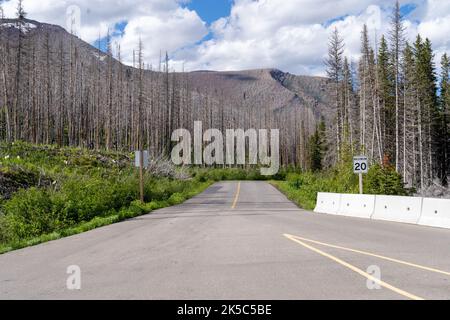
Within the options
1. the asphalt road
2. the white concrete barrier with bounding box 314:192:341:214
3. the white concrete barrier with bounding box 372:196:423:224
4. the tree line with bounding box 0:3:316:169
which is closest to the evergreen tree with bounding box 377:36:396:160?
the tree line with bounding box 0:3:316:169

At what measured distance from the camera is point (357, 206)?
66.0 ft

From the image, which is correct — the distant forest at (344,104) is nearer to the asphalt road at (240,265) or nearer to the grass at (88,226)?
the grass at (88,226)

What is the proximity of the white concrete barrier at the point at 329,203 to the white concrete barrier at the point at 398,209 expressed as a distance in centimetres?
361

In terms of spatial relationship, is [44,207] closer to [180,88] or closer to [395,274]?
[395,274]

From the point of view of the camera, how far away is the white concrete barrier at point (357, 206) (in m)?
19.0

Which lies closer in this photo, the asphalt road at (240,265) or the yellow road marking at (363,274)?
the yellow road marking at (363,274)

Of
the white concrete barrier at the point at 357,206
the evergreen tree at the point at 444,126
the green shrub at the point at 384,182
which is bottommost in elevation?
the white concrete barrier at the point at 357,206

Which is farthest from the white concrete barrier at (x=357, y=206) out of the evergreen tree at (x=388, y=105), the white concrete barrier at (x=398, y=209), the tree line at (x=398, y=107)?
the evergreen tree at (x=388, y=105)

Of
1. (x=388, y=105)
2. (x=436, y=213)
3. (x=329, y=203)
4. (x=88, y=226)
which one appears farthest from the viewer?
(x=388, y=105)

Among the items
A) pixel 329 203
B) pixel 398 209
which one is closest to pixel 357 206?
pixel 329 203

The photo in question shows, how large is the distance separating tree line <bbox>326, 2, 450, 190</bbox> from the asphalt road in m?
35.4

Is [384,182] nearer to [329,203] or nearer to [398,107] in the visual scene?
[329,203]

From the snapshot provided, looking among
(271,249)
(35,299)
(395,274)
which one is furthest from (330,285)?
(35,299)

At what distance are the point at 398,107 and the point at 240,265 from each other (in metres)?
51.2
